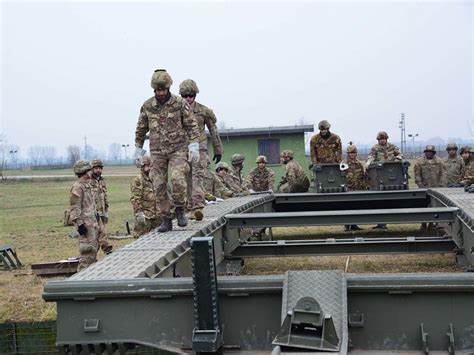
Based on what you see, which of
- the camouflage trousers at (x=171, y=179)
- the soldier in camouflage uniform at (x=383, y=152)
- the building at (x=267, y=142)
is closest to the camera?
the camouflage trousers at (x=171, y=179)

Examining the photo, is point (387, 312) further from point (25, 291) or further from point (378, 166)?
point (378, 166)

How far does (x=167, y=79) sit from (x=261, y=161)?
25.6ft

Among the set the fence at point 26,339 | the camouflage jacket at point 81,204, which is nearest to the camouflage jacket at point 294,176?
the camouflage jacket at point 81,204

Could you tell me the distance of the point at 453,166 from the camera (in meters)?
13.5

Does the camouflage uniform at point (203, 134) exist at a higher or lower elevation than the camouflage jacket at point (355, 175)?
higher

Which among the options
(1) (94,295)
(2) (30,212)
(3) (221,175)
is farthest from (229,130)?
(1) (94,295)

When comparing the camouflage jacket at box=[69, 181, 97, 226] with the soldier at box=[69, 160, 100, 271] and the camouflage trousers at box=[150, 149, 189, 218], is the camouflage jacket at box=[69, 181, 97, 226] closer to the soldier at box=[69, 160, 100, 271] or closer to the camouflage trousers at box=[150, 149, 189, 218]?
the soldier at box=[69, 160, 100, 271]

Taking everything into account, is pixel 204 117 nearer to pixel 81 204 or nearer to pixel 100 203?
pixel 100 203

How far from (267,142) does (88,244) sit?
47.5 feet

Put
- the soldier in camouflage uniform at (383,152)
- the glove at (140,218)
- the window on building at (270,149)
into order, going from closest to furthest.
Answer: the glove at (140,218), the soldier in camouflage uniform at (383,152), the window on building at (270,149)

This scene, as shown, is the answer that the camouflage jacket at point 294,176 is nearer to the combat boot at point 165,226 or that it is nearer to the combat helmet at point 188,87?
the combat helmet at point 188,87

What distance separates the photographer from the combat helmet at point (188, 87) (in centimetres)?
856

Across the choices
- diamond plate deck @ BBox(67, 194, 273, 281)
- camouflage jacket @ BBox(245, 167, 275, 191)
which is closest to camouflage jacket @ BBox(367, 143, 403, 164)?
camouflage jacket @ BBox(245, 167, 275, 191)

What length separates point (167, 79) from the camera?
5926mm
